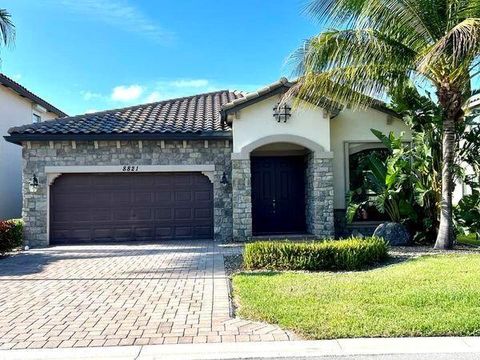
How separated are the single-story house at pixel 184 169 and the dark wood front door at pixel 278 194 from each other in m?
0.08

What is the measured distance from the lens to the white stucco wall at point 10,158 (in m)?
18.2

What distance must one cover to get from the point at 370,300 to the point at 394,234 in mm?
6785

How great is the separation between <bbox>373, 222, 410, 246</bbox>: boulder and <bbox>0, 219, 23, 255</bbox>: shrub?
10.7 metres

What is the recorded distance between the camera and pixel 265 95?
550 inches

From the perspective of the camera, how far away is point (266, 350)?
5.02m

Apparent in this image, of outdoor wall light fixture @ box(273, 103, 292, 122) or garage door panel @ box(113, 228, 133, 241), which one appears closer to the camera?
outdoor wall light fixture @ box(273, 103, 292, 122)

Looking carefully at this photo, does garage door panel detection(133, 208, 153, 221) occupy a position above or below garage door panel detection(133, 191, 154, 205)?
below

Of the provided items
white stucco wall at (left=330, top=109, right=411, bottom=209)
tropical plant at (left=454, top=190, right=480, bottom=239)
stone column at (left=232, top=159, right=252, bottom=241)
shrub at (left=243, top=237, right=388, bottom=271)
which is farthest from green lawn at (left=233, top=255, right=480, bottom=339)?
white stucco wall at (left=330, top=109, right=411, bottom=209)

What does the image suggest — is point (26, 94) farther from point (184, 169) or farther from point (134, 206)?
point (184, 169)

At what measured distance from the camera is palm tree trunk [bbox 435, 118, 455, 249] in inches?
455

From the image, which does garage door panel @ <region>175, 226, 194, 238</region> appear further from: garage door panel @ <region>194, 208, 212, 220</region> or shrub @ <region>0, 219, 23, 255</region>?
shrub @ <region>0, 219, 23, 255</region>

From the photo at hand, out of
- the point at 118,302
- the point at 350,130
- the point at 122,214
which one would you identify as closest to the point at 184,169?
the point at 122,214

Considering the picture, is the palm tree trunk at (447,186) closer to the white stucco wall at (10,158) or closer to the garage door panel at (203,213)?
the garage door panel at (203,213)

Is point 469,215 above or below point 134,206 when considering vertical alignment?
below
